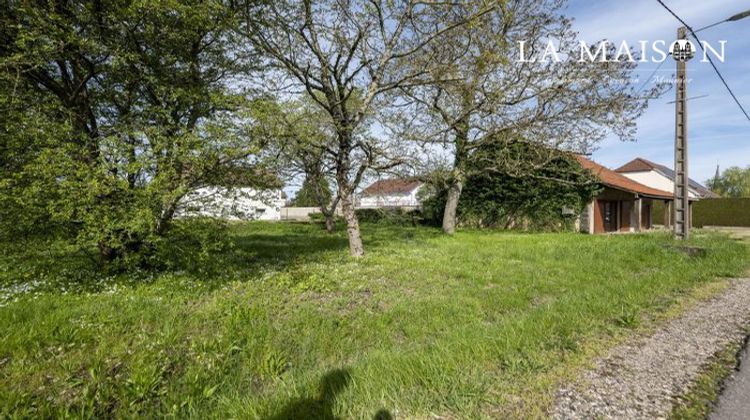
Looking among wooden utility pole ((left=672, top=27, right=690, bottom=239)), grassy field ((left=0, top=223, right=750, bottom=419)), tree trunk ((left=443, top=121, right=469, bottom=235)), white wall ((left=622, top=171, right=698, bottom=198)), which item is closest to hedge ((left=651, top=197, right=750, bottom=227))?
white wall ((left=622, top=171, right=698, bottom=198))

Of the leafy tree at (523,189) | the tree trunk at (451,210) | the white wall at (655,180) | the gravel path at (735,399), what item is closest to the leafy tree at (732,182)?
the white wall at (655,180)

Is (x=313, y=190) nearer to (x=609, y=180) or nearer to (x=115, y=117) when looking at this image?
(x=115, y=117)

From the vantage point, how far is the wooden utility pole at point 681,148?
1125 cm

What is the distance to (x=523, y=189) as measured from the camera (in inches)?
728

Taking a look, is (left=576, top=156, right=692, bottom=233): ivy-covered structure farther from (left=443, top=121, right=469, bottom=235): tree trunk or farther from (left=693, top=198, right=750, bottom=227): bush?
(left=693, top=198, right=750, bottom=227): bush

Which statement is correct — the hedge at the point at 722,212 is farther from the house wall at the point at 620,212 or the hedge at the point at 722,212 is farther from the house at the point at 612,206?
the house at the point at 612,206

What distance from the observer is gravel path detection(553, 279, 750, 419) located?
2277mm

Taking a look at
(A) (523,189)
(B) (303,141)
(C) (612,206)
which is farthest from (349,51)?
(C) (612,206)

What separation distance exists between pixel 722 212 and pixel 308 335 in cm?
3536

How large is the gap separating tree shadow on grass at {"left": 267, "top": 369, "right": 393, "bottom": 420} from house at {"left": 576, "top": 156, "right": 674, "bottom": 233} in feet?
55.7

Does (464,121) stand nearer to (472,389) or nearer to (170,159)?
(170,159)

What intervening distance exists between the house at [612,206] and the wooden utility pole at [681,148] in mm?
4401

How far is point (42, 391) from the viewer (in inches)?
112

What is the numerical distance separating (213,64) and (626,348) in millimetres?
8861
